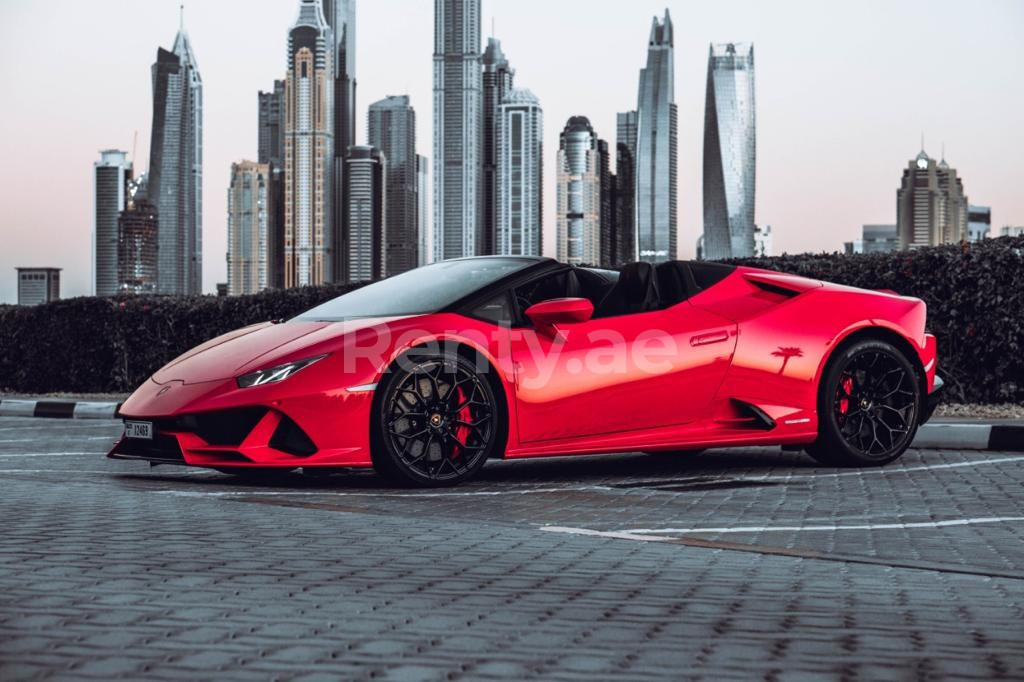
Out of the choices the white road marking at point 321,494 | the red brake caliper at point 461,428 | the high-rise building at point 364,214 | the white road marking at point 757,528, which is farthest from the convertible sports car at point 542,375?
the high-rise building at point 364,214

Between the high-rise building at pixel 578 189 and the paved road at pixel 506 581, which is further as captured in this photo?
the high-rise building at pixel 578 189

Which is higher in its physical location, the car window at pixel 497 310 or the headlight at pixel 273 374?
the car window at pixel 497 310

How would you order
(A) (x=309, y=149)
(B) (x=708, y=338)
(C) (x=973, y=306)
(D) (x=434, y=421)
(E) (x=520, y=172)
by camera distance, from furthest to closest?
(E) (x=520, y=172) → (A) (x=309, y=149) → (C) (x=973, y=306) → (B) (x=708, y=338) → (D) (x=434, y=421)

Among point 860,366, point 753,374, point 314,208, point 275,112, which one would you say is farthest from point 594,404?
point 275,112

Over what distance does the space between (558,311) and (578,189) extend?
156987 millimetres

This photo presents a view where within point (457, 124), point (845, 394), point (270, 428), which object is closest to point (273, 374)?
point (270, 428)

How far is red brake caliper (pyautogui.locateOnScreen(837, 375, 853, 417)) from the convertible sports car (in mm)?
12

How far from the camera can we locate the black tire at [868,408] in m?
7.51

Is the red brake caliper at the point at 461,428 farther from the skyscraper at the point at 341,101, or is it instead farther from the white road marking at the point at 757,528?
the skyscraper at the point at 341,101

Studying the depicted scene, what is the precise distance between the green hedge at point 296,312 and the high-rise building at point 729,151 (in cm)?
14950

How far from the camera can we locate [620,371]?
681cm

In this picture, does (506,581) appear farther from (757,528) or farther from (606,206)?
(606,206)

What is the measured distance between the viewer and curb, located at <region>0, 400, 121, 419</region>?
1321 cm

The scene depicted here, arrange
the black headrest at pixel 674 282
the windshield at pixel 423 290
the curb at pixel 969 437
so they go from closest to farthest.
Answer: the windshield at pixel 423 290, the black headrest at pixel 674 282, the curb at pixel 969 437
